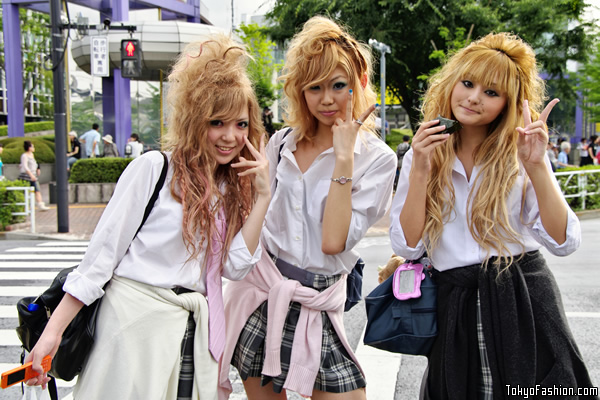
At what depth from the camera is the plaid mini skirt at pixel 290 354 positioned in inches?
87.7

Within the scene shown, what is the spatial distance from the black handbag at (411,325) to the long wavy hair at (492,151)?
188mm

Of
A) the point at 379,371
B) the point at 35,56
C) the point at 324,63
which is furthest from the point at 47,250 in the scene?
the point at 35,56

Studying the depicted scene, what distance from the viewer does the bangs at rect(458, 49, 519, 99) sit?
6.76ft

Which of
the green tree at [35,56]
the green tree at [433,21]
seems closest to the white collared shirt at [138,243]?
the green tree at [433,21]

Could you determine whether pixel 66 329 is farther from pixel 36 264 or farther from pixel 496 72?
pixel 36 264

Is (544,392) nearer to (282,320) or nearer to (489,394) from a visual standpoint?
(489,394)

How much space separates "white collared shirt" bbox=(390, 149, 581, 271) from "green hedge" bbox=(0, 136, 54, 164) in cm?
2109

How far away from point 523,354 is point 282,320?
35.0 inches

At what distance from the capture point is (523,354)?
195 cm

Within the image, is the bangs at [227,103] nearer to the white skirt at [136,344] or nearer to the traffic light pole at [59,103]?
the white skirt at [136,344]

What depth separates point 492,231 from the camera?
2.05 m

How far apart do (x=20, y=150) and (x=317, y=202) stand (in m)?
21.3

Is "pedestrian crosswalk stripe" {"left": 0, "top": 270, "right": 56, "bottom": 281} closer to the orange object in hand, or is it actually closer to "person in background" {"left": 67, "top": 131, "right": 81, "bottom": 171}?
the orange object in hand

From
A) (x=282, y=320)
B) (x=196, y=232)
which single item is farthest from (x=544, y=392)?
(x=196, y=232)
